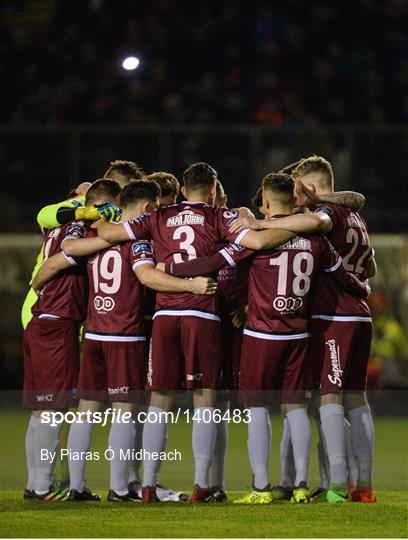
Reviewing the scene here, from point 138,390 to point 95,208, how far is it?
123 cm

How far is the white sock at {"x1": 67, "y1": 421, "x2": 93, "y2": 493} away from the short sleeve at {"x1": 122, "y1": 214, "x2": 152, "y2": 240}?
1230mm

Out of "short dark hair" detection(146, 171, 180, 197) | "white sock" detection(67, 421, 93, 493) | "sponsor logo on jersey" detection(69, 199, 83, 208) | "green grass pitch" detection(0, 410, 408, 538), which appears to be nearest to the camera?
"green grass pitch" detection(0, 410, 408, 538)

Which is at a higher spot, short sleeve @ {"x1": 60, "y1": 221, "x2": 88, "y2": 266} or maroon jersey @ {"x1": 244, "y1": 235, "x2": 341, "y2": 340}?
short sleeve @ {"x1": 60, "y1": 221, "x2": 88, "y2": 266}

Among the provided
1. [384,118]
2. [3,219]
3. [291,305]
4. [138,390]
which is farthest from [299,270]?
[384,118]

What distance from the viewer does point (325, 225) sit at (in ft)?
26.9

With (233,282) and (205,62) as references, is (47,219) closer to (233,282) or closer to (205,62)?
(233,282)

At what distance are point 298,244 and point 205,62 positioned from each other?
9802 mm

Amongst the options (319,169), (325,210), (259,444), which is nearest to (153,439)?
(259,444)

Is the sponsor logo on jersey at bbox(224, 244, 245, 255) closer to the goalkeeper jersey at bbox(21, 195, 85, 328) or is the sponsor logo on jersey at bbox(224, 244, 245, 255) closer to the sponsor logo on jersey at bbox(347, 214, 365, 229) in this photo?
the sponsor logo on jersey at bbox(347, 214, 365, 229)

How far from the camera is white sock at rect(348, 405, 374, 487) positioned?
8398 mm

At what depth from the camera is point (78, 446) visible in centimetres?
820

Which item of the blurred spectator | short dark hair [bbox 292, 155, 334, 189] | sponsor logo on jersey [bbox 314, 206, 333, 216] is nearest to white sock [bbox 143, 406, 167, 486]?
sponsor logo on jersey [bbox 314, 206, 333, 216]

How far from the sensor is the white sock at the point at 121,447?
26.5 feet

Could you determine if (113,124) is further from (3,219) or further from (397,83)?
(397,83)
